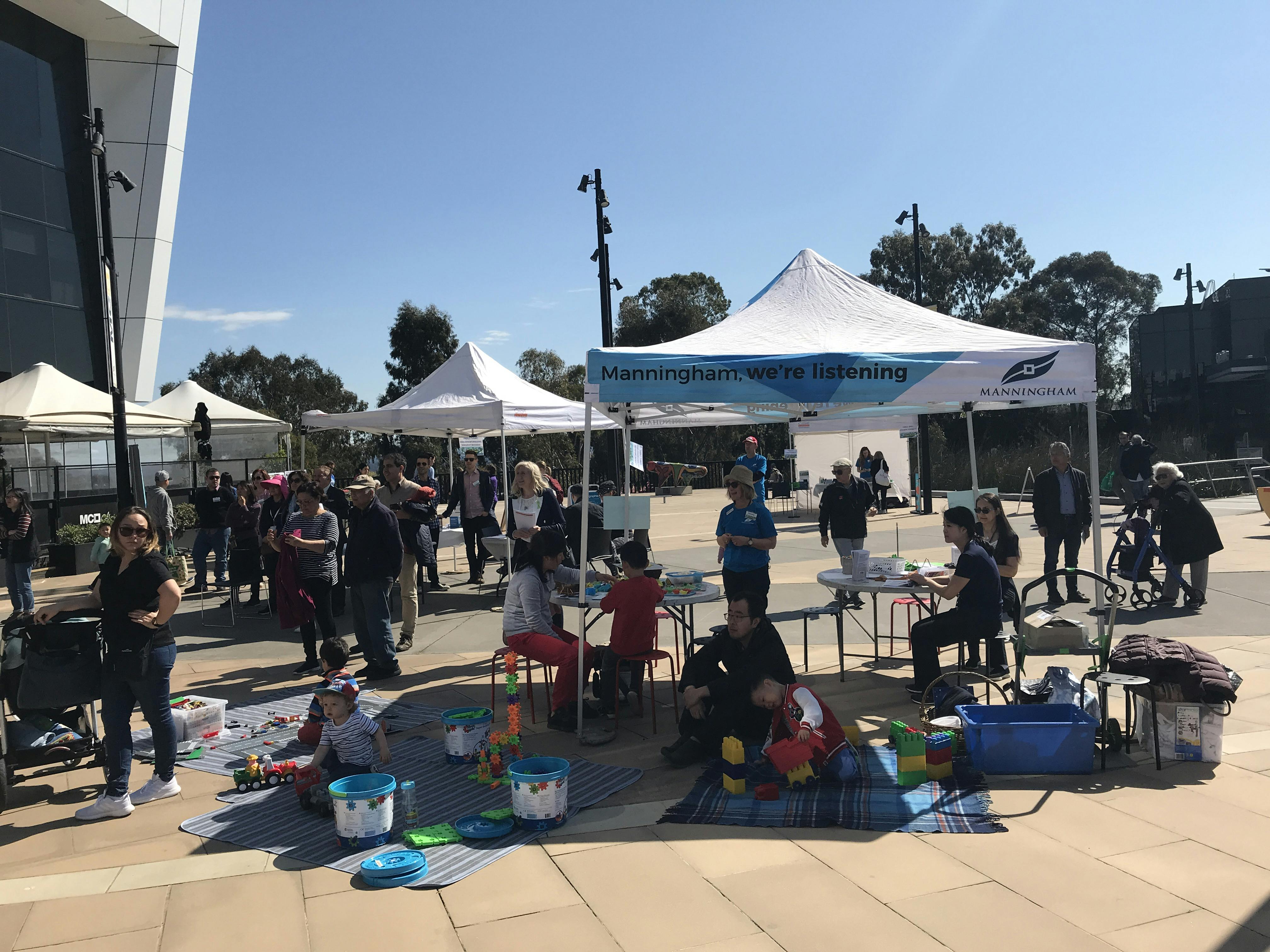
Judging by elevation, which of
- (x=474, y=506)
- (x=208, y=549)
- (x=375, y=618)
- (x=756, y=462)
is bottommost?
(x=375, y=618)

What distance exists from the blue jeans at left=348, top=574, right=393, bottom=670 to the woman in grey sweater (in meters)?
1.71

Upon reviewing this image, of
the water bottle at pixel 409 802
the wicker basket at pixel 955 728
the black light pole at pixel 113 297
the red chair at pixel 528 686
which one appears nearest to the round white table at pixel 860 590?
the wicker basket at pixel 955 728

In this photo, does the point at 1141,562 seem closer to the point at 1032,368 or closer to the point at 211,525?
the point at 1032,368

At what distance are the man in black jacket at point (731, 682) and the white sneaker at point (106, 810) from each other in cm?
294

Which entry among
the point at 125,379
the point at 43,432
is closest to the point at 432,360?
the point at 125,379

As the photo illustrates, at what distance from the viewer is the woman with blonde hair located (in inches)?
341

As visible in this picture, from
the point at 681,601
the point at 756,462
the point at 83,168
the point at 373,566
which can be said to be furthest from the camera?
the point at 83,168

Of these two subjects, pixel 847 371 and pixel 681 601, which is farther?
pixel 681 601

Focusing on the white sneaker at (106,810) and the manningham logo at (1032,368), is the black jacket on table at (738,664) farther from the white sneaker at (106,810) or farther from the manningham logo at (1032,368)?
the white sneaker at (106,810)

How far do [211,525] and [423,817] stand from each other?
8999 millimetres

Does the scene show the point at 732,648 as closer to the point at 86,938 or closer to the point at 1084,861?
the point at 1084,861

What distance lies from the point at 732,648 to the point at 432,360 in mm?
31447

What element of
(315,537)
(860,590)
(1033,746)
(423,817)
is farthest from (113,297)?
(1033,746)

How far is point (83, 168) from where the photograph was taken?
80.5ft
